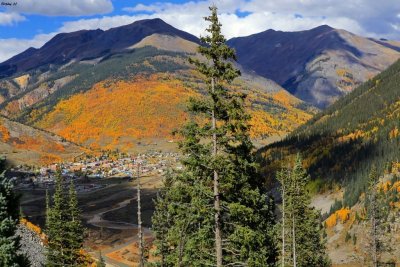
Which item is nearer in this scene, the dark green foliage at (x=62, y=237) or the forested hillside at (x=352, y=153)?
the dark green foliage at (x=62, y=237)

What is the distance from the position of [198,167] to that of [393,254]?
6917 cm

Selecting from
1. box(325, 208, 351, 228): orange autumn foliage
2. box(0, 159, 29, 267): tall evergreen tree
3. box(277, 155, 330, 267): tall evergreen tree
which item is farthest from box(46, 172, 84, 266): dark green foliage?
box(325, 208, 351, 228): orange autumn foliage

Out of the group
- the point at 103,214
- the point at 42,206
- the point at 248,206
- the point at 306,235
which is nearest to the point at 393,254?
the point at 306,235

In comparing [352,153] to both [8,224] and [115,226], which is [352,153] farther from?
[8,224]

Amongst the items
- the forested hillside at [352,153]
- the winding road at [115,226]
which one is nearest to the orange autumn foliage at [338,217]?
the forested hillside at [352,153]

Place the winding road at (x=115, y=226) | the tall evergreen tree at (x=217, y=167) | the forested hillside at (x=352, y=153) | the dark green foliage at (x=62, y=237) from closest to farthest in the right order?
the tall evergreen tree at (x=217, y=167) → the dark green foliage at (x=62, y=237) → the winding road at (x=115, y=226) → the forested hillside at (x=352, y=153)

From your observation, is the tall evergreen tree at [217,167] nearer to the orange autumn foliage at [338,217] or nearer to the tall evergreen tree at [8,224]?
the tall evergreen tree at [8,224]

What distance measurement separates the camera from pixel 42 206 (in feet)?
600

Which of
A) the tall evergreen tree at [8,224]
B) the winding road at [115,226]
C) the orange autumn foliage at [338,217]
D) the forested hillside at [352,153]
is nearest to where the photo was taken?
the tall evergreen tree at [8,224]

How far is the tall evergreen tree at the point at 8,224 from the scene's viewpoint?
1848 cm

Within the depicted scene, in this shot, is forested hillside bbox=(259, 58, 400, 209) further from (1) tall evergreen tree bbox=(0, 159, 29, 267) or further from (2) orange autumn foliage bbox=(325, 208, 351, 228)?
(1) tall evergreen tree bbox=(0, 159, 29, 267)

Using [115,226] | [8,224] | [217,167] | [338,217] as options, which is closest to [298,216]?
[217,167]

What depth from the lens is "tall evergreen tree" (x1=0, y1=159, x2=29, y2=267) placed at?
1848 cm

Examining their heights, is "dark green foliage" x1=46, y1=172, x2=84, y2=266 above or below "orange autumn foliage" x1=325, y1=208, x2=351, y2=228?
above
